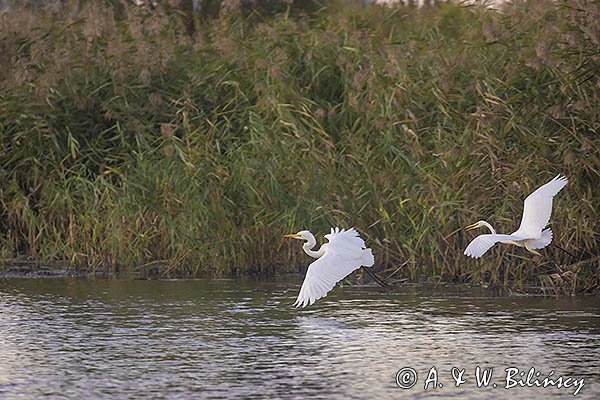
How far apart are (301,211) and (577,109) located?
2.32 meters

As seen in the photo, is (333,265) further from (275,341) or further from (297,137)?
(297,137)

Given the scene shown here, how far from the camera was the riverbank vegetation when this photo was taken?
1038 cm

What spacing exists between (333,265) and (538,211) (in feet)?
4.51

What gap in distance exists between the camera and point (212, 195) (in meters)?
11.6

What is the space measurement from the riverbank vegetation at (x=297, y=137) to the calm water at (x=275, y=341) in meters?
0.54

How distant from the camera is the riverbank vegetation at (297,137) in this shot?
10383mm

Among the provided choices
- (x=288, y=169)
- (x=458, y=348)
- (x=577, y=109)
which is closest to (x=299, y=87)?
(x=288, y=169)

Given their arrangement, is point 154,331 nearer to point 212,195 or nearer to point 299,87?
point 212,195

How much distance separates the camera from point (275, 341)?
837 centimetres
